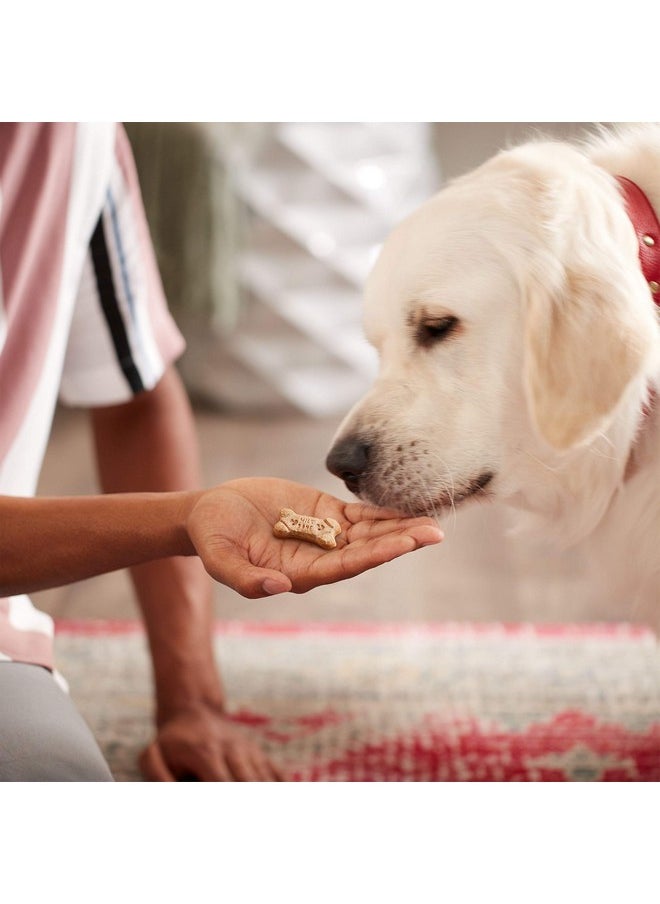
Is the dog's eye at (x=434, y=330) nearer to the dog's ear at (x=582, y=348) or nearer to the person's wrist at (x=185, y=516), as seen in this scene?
the dog's ear at (x=582, y=348)

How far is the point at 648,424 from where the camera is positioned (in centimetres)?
94

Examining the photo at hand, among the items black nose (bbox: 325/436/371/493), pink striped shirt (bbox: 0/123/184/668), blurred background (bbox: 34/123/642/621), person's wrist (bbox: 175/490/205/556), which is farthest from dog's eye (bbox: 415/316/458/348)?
blurred background (bbox: 34/123/642/621)

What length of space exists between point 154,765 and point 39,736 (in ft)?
1.00

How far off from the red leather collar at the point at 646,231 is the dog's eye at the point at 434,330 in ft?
0.60

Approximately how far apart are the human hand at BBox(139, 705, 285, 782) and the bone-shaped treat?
47 centimetres

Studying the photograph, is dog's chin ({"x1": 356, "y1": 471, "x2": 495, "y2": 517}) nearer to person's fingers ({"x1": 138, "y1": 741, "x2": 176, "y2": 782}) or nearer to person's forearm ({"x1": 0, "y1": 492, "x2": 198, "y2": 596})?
person's forearm ({"x1": 0, "y1": 492, "x2": 198, "y2": 596})

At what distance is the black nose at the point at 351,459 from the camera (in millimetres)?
890

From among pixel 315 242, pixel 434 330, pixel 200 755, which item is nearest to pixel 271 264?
pixel 315 242

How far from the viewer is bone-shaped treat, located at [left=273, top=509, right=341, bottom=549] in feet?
2.69

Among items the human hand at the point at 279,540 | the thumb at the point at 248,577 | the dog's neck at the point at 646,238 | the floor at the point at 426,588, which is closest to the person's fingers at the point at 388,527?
the human hand at the point at 279,540

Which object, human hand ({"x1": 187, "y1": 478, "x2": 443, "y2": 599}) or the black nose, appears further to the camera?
the black nose
